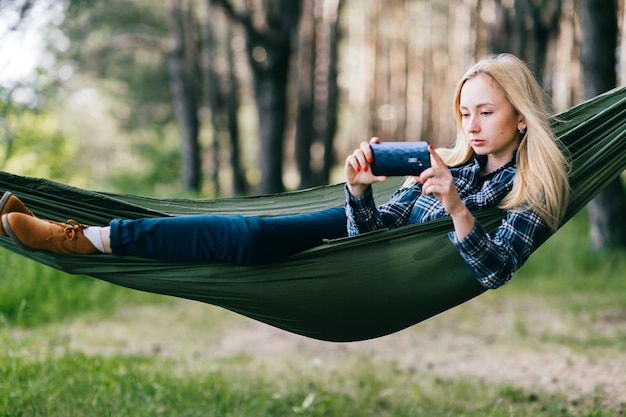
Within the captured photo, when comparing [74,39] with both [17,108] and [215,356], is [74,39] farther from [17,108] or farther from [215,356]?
[215,356]

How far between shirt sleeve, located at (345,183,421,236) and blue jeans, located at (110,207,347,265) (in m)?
0.23

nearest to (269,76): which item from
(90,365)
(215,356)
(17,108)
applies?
(17,108)

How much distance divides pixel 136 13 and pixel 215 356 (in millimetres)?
11420

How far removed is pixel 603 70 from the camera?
219 inches

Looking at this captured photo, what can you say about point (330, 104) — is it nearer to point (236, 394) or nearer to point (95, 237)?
point (236, 394)

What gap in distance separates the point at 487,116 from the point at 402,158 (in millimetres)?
397

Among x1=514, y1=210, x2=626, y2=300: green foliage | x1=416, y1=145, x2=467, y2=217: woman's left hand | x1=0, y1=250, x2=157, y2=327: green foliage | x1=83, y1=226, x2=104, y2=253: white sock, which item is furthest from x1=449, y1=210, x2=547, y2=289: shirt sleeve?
x1=514, y1=210, x2=626, y2=300: green foliage

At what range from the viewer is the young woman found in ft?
6.43

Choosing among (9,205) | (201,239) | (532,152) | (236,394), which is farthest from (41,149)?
(532,152)

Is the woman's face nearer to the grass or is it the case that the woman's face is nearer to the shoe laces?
the grass

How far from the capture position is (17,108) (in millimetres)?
5059

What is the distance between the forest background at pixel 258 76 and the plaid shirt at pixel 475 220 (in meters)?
0.62

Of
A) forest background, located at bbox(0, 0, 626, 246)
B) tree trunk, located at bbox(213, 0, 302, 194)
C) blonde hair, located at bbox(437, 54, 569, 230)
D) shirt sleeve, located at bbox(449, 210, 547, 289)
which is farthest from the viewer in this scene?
tree trunk, located at bbox(213, 0, 302, 194)

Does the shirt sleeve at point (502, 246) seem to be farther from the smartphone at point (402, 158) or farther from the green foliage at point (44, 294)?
the green foliage at point (44, 294)
